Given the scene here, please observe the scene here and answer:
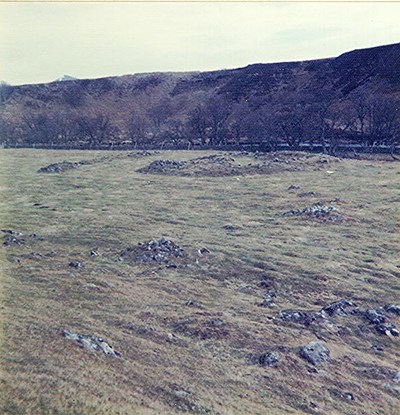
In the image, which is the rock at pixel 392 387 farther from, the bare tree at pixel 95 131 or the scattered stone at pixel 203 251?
the bare tree at pixel 95 131

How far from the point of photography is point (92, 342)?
1088 cm

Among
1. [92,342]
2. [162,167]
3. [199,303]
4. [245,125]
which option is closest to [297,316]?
[199,303]

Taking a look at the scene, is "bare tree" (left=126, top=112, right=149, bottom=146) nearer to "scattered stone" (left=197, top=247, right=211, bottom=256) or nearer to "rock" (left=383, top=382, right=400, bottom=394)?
"scattered stone" (left=197, top=247, right=211, bottom=256)

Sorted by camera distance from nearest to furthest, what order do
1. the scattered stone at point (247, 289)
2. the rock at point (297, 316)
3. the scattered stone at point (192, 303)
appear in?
the rock at point (297, 316), the scattered stone at point (192, 303), the scattered stone at point (247, 289)

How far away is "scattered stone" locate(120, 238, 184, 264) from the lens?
18047mm

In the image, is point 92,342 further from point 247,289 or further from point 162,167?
point 162,167

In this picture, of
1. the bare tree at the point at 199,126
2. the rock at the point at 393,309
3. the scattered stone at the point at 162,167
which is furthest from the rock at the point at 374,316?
the bare tree at the point at 199,126

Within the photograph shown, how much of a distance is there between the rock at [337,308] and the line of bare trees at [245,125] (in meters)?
35.5

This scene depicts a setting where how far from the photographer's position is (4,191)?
3416 cm

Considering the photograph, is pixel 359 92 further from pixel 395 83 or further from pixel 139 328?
pixel 139 328

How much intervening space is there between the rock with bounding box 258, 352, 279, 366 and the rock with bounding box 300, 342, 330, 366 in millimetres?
753

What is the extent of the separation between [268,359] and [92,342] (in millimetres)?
4226

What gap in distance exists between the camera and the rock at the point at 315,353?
1128 cm

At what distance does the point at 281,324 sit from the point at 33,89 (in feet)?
298
